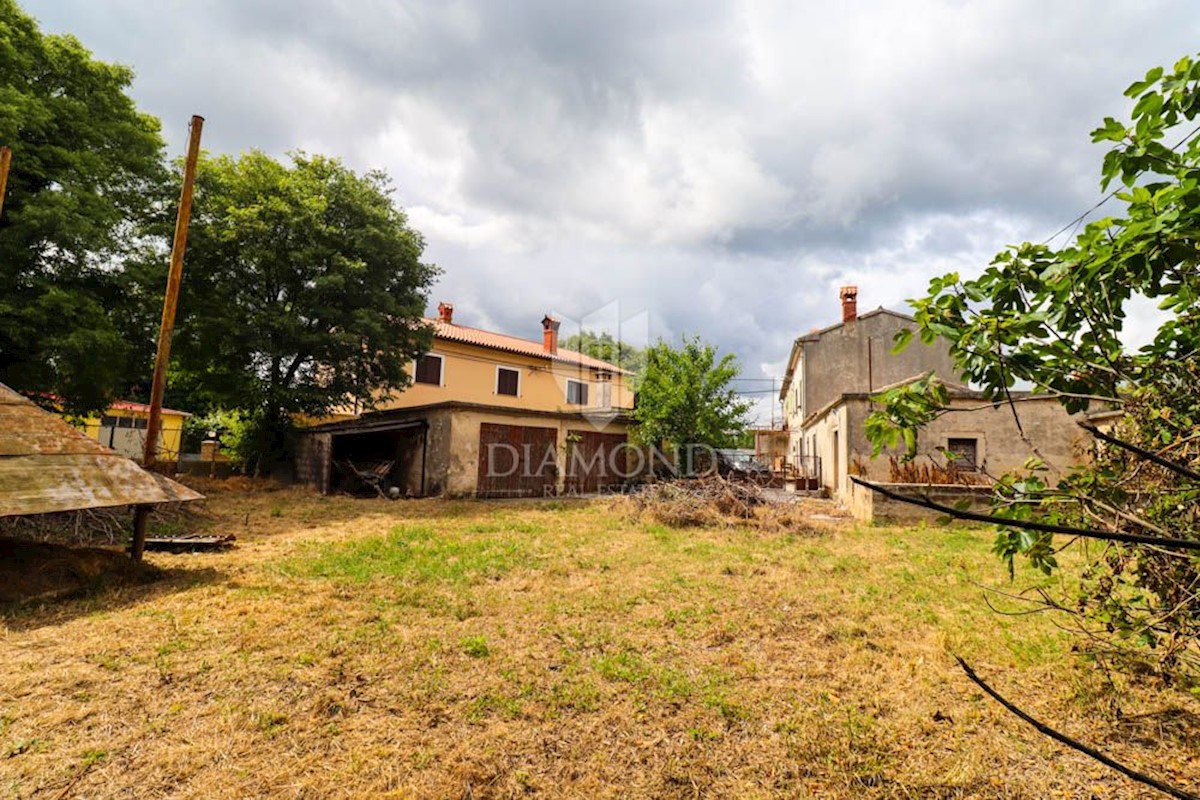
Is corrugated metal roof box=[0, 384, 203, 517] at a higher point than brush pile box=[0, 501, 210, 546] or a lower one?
higher

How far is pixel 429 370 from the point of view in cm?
2400

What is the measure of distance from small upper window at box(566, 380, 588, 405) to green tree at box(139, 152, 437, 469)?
11.1 meters

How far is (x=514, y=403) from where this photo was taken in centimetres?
2656

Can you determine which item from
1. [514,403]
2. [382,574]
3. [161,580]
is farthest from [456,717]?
[514,403]

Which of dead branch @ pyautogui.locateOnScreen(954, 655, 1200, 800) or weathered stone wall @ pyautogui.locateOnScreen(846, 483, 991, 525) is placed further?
weathered stone wall @ pyautogui.locateOnScreen(846, 483, 991, 525)

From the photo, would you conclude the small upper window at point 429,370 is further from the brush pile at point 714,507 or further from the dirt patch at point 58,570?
the dirt patch at point 58,570

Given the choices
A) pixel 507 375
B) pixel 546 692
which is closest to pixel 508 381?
pixel 507 375

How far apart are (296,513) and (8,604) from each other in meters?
6.96

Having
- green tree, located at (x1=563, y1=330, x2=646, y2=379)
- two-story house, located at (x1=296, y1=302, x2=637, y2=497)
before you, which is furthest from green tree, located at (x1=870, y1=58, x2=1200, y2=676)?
green tree, located at (x1=563, y1=330, x2=646, y2=379)

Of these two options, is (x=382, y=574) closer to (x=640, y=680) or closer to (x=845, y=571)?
(x=640, y=680)

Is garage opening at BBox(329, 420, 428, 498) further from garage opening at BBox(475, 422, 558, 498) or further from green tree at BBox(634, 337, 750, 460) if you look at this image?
green tree at BBox(634, 337, 750, 460)

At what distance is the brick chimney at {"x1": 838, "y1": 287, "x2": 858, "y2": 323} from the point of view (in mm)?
24172

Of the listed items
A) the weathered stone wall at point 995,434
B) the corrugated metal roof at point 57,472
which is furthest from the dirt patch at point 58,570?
the weathered stone wall at point 995,434

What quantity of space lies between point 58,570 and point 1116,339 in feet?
29.1
